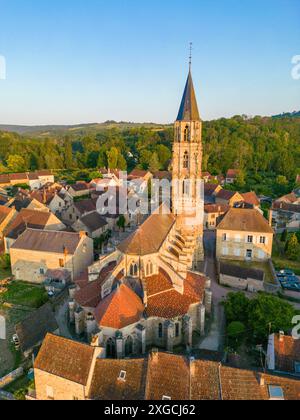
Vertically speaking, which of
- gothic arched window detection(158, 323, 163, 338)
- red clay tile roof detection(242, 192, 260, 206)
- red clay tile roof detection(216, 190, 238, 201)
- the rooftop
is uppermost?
red clay tile roof detection(216, 190, 238, 201)

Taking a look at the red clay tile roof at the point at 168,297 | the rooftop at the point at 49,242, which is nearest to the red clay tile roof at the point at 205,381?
the red clay tile roof at the point at 168,297

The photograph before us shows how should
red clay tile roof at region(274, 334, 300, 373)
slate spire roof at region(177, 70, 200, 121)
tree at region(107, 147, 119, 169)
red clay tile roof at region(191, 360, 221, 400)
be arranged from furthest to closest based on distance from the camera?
tree at region(107, 147, 119, 169), slate spire roof at region(177, 70, 200, 121), red clay tile roof at region(274, 334, 300, 373), red clay tile roof at region(191, 360, 221, 400)

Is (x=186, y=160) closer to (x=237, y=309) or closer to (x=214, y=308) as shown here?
(x=214, y=308)

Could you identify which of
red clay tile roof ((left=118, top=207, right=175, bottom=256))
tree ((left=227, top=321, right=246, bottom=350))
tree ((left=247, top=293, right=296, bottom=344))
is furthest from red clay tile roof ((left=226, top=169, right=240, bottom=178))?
tree ((left=227, top=321, right=246, bottom=350))

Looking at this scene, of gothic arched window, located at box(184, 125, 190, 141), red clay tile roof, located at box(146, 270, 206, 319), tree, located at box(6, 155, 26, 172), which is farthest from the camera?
tree, located at box(6, 155, 26, 172)

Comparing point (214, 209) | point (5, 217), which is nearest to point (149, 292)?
point (5, 217)

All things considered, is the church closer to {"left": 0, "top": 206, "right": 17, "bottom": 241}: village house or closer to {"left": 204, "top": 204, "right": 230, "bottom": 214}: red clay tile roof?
{"left": 204, "top": 204, "right": 230, "bottom": 214}: red clay tile roof
